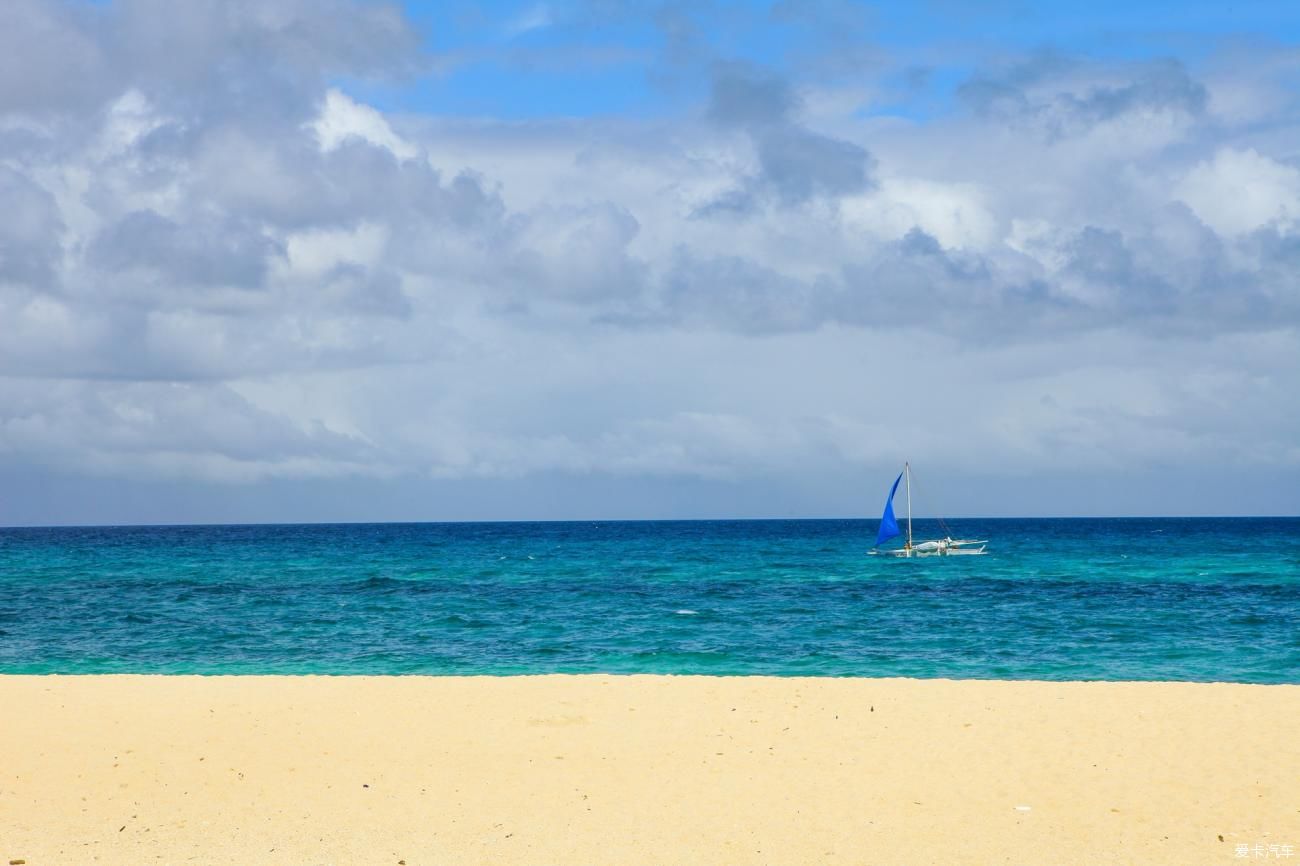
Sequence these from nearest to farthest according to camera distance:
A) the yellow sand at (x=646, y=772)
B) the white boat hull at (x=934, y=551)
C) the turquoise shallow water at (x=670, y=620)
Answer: the yellow sand at (x=646, y=772)
the turquoise shallow water at (x=670, y=620)
the white boat hull at (x=934, y=551)

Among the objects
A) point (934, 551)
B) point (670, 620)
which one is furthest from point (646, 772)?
point (934, 551)

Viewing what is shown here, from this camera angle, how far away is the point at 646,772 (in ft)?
52.2

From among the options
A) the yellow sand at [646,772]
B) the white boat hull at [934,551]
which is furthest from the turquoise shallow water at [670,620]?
the white boat hull at [934,551]

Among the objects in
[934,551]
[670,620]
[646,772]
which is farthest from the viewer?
[934,551]

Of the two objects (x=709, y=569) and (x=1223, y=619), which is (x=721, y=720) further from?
(x=709, y=569)

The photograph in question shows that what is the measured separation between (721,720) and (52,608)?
35.7m

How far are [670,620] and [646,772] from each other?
77.9 feet

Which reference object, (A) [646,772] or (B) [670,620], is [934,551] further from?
(A) [646,772]

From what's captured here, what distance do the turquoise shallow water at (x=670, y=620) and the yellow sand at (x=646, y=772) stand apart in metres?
6.99

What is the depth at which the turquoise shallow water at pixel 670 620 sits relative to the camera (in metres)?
29.5

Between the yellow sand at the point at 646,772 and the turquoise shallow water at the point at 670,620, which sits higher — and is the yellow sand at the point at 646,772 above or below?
above

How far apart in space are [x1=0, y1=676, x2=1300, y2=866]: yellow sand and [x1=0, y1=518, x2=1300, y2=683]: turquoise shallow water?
22.9 ft

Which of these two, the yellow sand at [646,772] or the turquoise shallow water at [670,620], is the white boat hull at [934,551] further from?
the yellow sand at [646,772]

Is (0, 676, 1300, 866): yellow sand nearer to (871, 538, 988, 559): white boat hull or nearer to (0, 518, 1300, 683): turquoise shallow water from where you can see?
(0, 518, 1300, 683): turquoise shallow water
